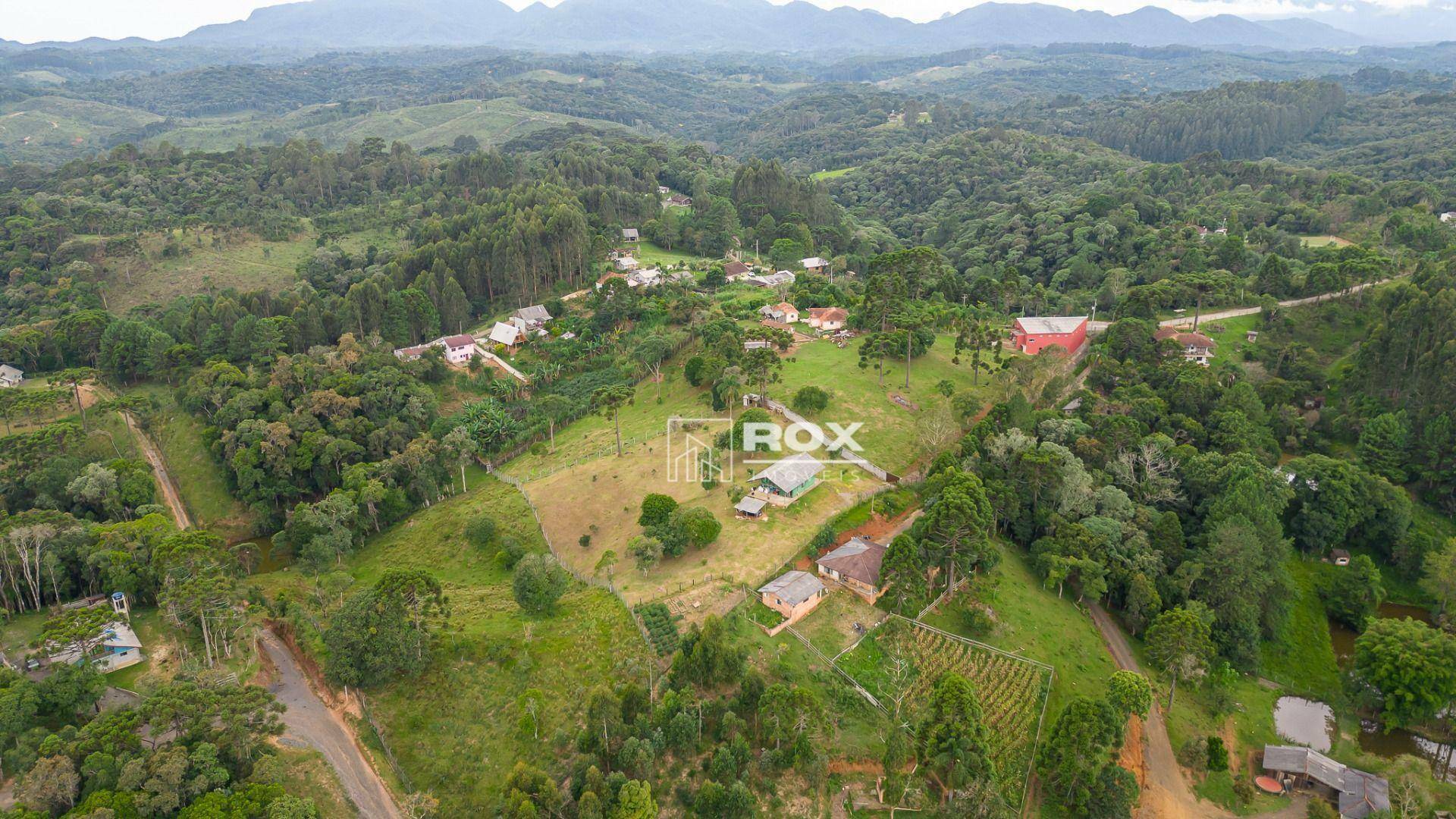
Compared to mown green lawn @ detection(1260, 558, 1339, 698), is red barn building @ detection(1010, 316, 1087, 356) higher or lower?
higher

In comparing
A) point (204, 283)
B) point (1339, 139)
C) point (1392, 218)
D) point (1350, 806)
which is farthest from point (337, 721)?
point (1339, 139)

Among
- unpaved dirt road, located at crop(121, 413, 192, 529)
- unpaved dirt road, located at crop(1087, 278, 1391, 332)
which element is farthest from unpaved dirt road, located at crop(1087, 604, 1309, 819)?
unpaved dirt road, located at crop(121, 413, 192, 529)

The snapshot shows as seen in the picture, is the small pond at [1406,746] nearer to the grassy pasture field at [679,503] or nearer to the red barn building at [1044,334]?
the grassy pasture field at [679,503]

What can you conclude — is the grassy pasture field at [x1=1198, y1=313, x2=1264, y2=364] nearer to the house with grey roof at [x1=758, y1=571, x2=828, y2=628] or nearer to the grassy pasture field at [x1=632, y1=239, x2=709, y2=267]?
the house with grey roof at [x1=758, y1=571, x2=828, y2=628]

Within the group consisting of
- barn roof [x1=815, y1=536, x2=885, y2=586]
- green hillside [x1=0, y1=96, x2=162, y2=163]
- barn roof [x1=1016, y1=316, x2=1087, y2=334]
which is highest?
green hillside [x1=0, y1=96, x2=162, y2=163]

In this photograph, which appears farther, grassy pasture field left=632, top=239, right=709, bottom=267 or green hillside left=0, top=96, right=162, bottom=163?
green hillside left=0, top=96, right=162, bottom=163

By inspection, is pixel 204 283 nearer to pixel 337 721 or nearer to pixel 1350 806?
pixel 337 721

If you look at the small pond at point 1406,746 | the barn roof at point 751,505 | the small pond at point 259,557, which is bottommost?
the small pond at point 259,557

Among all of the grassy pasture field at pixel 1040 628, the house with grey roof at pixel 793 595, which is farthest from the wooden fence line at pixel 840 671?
the grassy pasture field at pixel 1040 628
